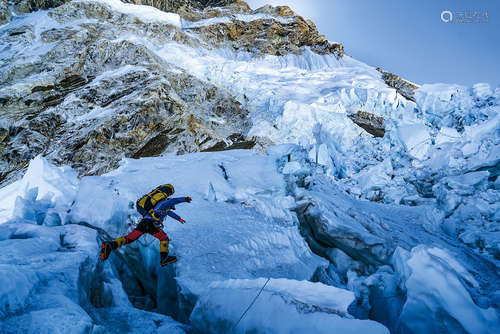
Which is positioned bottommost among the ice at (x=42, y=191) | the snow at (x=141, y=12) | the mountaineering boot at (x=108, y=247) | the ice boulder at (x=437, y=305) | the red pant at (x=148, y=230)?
the ice at (x=42, y=191)

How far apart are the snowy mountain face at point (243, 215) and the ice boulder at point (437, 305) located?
0.04ft

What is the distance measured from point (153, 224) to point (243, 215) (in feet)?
5.73

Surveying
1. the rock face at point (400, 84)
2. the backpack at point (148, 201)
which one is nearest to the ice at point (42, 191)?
the backpack at point (148, 201)

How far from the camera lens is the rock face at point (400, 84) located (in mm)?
31692

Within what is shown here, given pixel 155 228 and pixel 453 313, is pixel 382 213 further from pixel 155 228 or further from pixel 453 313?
pixel 155 228

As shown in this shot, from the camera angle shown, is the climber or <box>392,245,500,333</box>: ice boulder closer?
<box>392,245,500,333</box>: ice boulder

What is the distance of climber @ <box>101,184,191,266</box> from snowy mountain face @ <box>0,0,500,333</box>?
24 centimetres

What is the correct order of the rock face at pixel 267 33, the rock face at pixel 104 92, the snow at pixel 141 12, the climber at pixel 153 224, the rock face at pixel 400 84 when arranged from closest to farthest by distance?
the climber at pixel 153 224, the rock face at pixel 104 92, the snow at pixel 141 12, the rock face at pixel 400 84, the rock face at pixel 267 33

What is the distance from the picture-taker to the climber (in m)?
3.09

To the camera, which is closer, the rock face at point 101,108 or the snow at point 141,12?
the rock face at point 101,108

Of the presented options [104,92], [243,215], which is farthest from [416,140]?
[104,92]

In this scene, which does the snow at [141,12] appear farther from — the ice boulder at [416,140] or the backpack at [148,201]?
the backpack at [148,201]

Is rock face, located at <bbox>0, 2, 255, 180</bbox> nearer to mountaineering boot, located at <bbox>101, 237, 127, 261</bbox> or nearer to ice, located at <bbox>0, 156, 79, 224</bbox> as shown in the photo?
ice, located at <bbox>0, 156, 79, 224</bbox>

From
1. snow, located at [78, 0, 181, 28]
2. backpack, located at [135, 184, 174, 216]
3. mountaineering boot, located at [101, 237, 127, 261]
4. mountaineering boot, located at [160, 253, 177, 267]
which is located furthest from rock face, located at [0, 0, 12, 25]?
Result: mountaineering boot, located at [160, 253, 177, 267]
